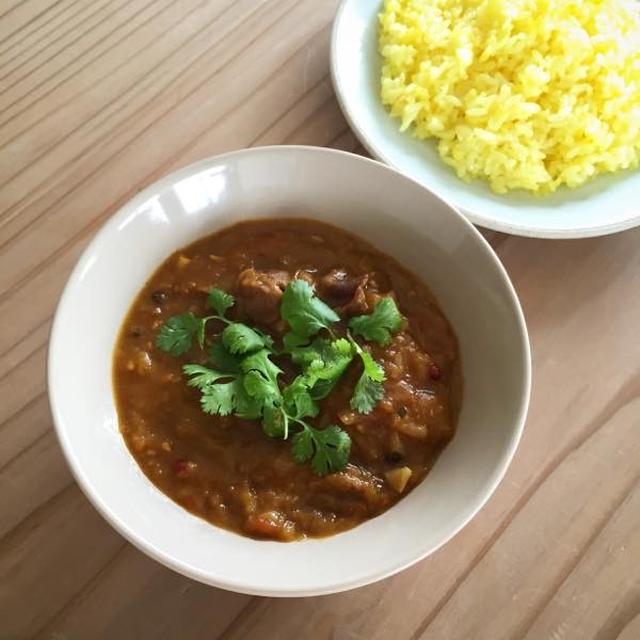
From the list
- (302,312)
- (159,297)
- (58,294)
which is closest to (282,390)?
(302,312)

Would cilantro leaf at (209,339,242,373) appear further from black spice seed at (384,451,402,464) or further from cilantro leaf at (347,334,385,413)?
black spice seed at (384,451,402,464)

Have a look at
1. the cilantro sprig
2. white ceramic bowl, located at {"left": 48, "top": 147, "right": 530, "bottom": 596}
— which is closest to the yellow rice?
white ceramic bowl, located at {"left": 48, "top": 147, "right": 530, "bottom": 596}

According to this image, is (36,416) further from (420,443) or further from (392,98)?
(392,98)

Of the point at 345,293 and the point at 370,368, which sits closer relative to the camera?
the point at 370,368

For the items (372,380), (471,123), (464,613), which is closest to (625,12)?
(471,123)

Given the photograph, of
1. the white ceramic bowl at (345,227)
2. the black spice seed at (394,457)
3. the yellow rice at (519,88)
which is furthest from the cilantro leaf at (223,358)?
the yellow rice at (519,88)

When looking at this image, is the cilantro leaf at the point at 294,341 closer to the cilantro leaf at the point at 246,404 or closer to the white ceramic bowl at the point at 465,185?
the cilantro leaf at the point at 246,404

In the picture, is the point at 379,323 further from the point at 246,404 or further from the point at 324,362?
the point at 246,404
